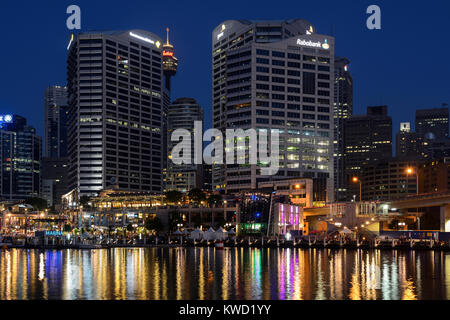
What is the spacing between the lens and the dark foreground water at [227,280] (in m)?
52.1

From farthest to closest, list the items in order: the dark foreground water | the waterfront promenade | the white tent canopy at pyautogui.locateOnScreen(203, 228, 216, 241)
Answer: the white tent canopy at pyautogui.locateOnScreen(203, 228, 216, 241)
the waterfront promenade
the dark foreground water

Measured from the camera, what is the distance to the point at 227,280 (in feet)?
208

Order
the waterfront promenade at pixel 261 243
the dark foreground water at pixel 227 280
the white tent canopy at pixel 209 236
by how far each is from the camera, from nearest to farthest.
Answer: the dark foreground water at pixel 227 280 < the waterfront promenade at pixel 261 243 < the white tent canopy at pixel 209 236

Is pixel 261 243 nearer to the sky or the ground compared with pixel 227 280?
nearer to the ground

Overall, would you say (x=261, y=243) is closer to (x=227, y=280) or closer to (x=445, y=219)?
(x=445, y=219)

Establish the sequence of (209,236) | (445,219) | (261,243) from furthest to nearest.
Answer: (209,236)
(445,219)
(261,243)


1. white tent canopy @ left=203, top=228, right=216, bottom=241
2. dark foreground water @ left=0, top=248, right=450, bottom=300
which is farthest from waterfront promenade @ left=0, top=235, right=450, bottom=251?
dark foreground water @ left=0, top=248, right=450, bottom=300

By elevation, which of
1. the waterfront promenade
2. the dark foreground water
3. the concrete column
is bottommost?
the waterfront promenade

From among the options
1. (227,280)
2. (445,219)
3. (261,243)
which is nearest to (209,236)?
(261,243)

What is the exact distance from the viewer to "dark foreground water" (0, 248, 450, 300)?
52.1 metres

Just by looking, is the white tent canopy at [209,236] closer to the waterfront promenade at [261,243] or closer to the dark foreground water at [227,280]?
the waterfront promenade at [261,243]

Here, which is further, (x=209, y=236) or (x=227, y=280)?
(x=209, y=236)

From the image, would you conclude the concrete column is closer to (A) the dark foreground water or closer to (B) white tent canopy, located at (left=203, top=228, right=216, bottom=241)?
(B) white tent canopy, located at (left=203, top=228, right=216, bottom=241)

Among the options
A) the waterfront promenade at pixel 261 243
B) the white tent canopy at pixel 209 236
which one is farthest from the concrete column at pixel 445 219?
the white tent canopy at pixel 209 236
